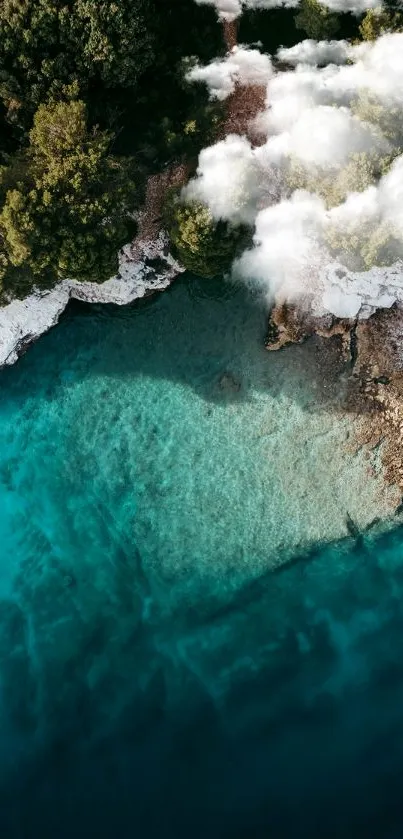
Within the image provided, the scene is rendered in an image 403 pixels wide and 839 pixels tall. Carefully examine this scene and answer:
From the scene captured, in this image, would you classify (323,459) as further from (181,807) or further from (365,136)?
(181,807)

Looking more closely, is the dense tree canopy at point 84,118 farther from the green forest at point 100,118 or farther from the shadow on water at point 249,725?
the shadow on water at point 249,725

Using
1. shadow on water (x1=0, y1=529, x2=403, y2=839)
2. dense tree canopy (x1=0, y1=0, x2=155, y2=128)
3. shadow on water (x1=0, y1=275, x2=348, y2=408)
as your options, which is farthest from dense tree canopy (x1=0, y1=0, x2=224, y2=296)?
shadow on water (x1=0, y1=529, x2=403, y2=839)

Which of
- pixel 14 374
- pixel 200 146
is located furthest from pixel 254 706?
pixel 200 146

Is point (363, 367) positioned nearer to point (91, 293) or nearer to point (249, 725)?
point (91, 293)

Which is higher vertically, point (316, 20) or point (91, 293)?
point (316, 20)

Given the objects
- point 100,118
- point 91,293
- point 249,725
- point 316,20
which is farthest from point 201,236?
point 249,725

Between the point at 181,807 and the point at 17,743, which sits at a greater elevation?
the point at 17,743
